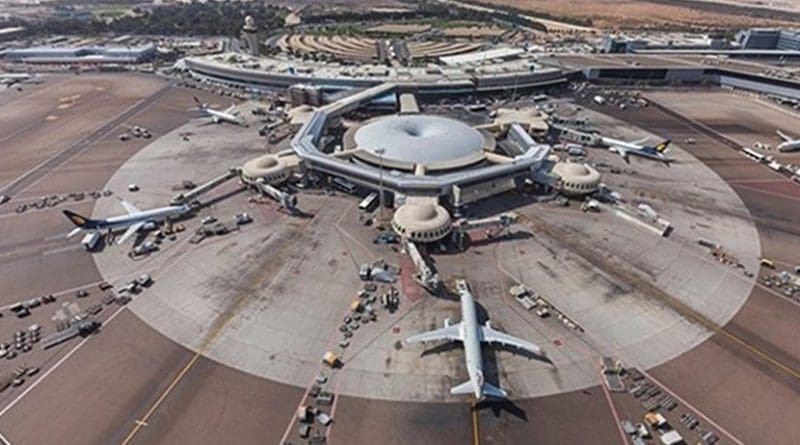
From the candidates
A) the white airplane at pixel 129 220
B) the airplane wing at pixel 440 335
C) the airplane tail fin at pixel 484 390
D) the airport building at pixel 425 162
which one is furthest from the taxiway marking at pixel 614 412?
the white airplane at pixel 129 220

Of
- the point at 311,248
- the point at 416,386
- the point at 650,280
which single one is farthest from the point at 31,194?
the point at 650,280

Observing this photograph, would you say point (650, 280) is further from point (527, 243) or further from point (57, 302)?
point (57, 302)

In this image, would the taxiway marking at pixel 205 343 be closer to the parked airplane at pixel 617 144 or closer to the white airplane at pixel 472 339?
the white airplane at pixel 472 339

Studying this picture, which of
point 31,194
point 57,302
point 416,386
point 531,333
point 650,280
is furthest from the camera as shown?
point 31,194

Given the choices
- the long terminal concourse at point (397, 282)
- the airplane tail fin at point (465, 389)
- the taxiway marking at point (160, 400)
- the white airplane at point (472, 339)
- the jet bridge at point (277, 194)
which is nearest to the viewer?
the taxiway marking at point (160, 400)

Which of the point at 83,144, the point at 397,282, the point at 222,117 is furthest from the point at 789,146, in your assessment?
the point at 83,144

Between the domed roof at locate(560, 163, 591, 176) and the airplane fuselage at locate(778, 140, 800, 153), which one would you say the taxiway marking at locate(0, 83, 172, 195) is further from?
the airplane fuselage at locate(778, 140, 800, 153)
